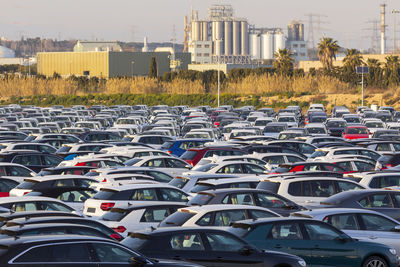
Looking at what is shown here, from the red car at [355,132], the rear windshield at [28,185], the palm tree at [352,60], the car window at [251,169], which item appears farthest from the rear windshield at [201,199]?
the palm tree at [352,60]

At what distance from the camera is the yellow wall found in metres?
148

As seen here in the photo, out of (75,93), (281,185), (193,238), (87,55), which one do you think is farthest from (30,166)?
(87,55)

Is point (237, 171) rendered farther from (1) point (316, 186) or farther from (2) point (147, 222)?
(2) point (147, 222)

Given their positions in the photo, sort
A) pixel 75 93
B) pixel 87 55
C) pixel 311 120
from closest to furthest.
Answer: pixel 311 120 → pixel 75 93 → pixel 87 55

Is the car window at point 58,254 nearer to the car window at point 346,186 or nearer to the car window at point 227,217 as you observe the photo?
the car window at point 227,217

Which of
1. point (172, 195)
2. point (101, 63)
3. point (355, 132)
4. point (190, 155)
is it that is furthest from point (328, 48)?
point (172, 195)

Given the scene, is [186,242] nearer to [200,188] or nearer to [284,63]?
[200,188]

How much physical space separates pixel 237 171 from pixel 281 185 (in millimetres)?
5928

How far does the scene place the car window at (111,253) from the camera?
11.1m

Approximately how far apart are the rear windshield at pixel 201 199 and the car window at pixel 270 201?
1.08 meters

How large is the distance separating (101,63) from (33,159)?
11967 centimetres

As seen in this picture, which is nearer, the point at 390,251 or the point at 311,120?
the point at 390,251

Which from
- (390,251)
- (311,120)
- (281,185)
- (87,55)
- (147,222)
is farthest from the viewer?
(87,55)

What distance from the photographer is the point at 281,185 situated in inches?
776
